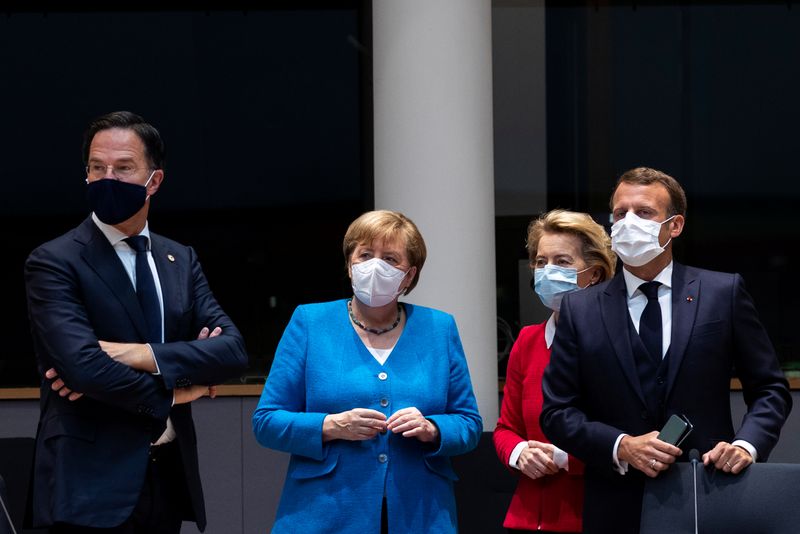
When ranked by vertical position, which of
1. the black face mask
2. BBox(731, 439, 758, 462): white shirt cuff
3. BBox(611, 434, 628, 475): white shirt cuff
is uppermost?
the black face mask

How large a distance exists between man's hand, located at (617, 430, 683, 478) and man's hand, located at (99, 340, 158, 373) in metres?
1.16

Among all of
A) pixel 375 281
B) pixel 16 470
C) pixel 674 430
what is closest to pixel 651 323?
pixel 674 430

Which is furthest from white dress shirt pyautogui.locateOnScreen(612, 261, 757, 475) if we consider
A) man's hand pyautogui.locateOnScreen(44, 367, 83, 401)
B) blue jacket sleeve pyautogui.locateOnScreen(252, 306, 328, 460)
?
man's hand pyautogui.locateOnScreen(44, 367, 83, 401)

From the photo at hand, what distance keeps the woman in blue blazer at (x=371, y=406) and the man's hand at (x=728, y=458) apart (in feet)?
2.03

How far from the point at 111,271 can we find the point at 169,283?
0.17 m

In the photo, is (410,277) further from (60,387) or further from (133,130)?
(60,387)

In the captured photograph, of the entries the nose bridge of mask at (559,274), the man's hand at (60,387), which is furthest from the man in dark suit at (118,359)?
the nose bridge of mask at (559,274)

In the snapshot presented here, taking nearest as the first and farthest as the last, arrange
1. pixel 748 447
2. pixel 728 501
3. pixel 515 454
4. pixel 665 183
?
pixel 728 501 < pixel 748 447 < pixel 665 183 < pixel 515 454

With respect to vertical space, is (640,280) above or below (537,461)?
above

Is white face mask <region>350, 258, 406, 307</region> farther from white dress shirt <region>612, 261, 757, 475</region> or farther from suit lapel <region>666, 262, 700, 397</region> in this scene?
suit lapel <region>666, 262, 700, 397</region>

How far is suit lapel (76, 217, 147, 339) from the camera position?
289 centimetres

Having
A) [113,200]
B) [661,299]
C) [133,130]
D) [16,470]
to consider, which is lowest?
[16,470]

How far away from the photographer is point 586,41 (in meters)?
8.99

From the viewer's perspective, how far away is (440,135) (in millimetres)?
5250
